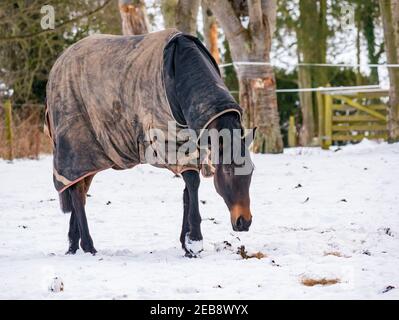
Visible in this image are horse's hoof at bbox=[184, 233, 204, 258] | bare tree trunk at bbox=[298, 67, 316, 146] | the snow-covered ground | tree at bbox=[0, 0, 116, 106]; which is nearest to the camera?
the snow-covered ground

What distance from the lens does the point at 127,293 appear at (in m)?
4.53

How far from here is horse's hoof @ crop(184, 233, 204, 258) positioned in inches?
231

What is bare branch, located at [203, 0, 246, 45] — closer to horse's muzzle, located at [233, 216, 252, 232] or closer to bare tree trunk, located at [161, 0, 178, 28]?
bare tree trunk, located at [161, 0, 178, 28]

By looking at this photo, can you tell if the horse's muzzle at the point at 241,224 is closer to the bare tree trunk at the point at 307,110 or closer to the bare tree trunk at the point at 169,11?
the bare tree trunk at the point at 169,11

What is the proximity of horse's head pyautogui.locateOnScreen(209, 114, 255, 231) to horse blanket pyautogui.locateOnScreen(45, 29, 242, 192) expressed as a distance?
103mm

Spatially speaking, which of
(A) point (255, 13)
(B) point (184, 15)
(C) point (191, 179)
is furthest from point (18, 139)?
(C) point (191, 179)

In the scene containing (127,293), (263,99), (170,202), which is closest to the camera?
(127,293)

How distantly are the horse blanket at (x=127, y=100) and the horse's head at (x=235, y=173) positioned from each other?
0.10 meters

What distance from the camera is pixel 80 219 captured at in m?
6.43

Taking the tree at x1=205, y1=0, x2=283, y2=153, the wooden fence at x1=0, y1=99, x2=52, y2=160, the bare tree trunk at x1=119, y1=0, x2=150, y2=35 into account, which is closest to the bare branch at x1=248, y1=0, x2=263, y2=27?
the tree at x1=205, y1=0, x2=283, y2=153
